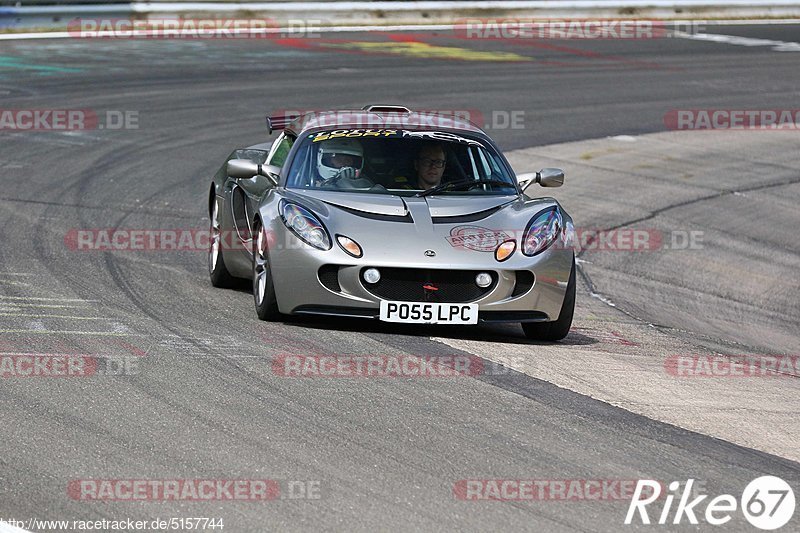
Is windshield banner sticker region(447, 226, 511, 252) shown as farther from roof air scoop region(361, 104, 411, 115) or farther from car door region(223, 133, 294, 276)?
roof air scoop region(361, 104, 411, 115)

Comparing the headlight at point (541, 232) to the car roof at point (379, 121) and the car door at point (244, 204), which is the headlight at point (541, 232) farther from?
the car door at point (244, 204)

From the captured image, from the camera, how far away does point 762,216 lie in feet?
49.2

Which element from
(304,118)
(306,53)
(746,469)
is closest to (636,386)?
(746,469)

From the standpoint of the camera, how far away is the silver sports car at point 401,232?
7.92 metres

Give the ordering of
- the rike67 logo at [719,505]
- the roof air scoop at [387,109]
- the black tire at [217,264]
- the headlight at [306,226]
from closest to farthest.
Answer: the rike67 logo at [719,505] < the headlight at [306,226] < the black tire at [217,264] < the roof air scoop at [387,109]

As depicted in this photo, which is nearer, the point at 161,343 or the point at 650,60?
the point at 161,343

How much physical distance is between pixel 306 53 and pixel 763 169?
970 centimetres

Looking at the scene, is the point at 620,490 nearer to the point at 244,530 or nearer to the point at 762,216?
the point at 244,530

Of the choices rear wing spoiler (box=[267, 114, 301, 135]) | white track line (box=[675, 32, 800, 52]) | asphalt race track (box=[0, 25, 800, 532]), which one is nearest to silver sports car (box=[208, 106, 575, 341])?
asphalt race track (box=[0, 25, 800, 532])

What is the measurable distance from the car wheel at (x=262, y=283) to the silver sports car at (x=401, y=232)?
0.03ft

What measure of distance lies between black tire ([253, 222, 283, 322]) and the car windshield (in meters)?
0.54

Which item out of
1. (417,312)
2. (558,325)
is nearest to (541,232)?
(558,325)

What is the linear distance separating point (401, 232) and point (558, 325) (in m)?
1.15

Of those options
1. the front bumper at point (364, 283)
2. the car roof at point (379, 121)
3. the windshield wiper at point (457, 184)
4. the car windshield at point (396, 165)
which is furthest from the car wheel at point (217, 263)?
the windshield wiper at point (457, 184)
